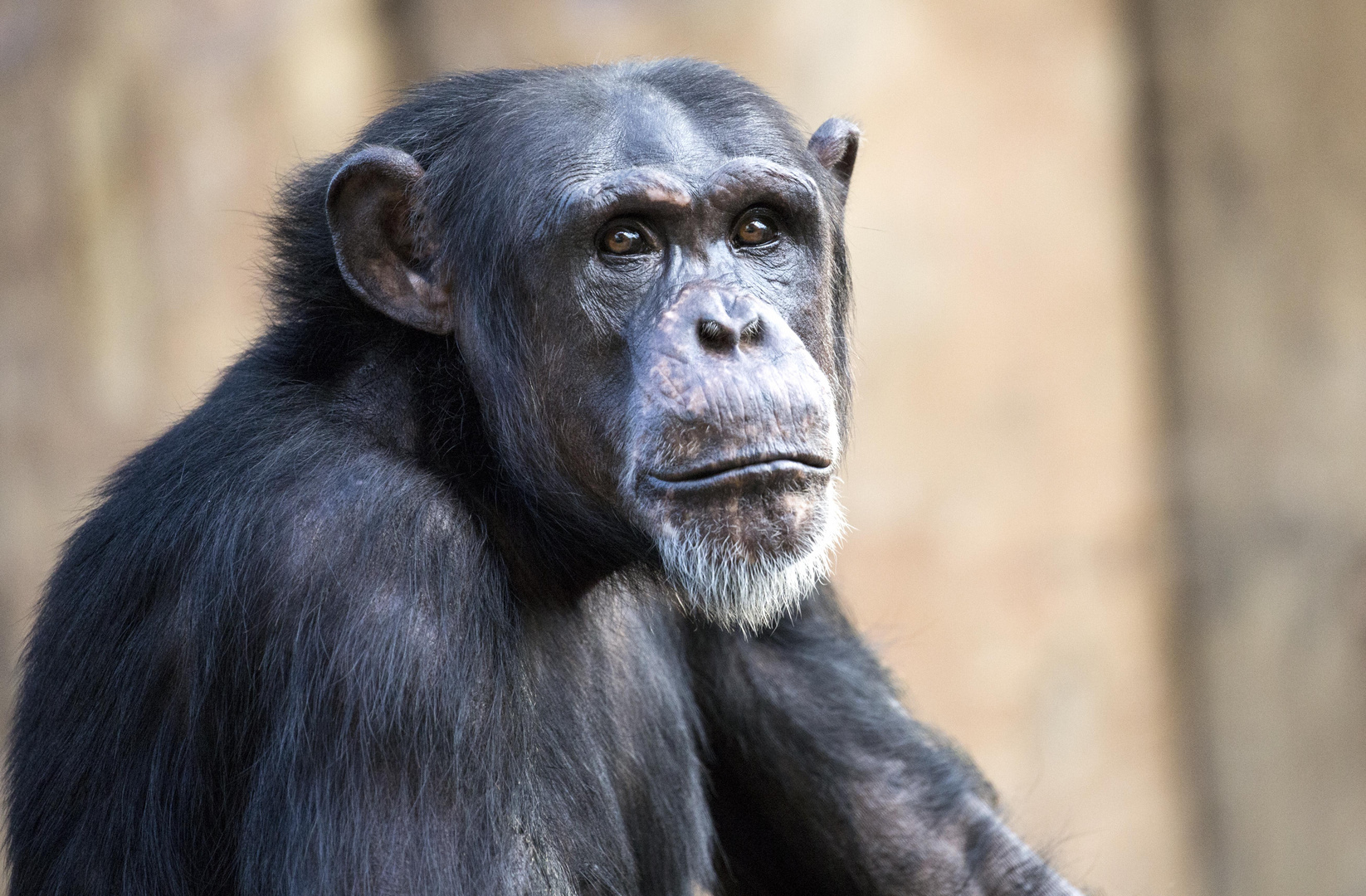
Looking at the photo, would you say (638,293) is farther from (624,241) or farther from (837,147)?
(837,147)

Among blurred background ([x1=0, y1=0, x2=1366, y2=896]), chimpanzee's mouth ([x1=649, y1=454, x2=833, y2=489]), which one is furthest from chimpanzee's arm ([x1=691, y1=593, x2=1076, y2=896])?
blurred background ([x1=0, y1=0, x2=1366, y2=896])

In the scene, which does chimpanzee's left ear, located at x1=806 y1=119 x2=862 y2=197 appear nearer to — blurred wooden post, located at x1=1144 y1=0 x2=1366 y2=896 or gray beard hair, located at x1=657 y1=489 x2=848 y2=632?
gray beard hair, located at x1=657 y1=489 x2=848 y2=632

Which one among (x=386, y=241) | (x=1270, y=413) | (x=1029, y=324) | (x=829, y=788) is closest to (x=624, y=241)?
(x=386, y=241)

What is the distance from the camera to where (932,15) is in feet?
25.7

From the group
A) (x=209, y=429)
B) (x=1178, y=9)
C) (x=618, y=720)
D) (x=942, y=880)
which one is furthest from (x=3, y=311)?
(x=1178, y=9)

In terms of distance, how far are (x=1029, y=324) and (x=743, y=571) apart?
17.1 feet

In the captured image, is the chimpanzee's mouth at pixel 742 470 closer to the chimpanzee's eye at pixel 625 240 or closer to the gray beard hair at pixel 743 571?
the gray beard hair at pixel 743 571

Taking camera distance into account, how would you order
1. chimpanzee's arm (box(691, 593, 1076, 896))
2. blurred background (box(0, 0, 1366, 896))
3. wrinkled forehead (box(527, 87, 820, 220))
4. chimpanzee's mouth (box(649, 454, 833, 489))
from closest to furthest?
chimpanzee's mouth (box(649, 454, 833, 489))
wrinkled forehead (box(527, 87, 820, 220))
chimpanzee's arm (box(691, 593, 1076, 896))
blurred background (box(0, 0, 1366, 896))

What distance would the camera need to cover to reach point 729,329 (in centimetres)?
334

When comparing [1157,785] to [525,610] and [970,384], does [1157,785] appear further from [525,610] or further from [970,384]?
[525,610]

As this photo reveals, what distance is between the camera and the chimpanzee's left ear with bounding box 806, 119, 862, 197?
13.8ft

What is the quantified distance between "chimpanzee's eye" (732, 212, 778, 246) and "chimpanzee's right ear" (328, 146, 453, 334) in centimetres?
76

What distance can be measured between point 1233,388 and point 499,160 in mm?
5843

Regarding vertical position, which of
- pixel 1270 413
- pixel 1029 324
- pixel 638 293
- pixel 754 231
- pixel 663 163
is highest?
pixel 663 163
